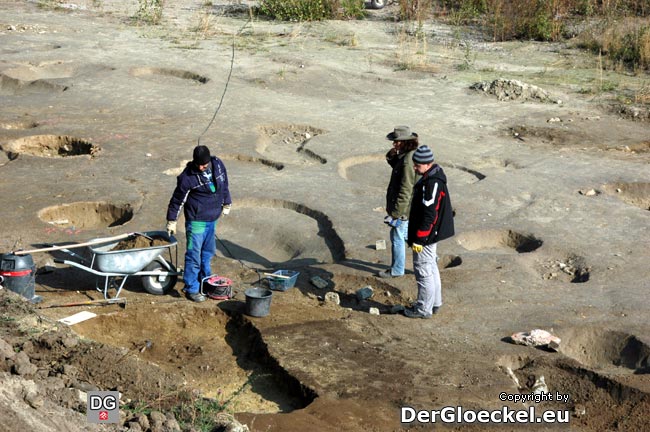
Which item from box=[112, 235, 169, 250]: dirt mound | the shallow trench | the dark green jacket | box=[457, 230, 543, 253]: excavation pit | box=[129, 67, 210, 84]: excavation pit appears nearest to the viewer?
the shallow trench

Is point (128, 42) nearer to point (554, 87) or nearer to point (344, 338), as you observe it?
point (554, 87)

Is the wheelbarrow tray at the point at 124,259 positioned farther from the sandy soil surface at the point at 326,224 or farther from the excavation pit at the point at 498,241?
the excavation pit at the point at 498,241

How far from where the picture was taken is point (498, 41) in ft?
76.8

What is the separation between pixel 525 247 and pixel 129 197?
5114 millimetres

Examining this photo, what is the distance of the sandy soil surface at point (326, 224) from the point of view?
7219 mm

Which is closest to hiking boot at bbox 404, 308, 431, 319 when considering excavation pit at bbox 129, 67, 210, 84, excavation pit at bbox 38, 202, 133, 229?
excavation pit at bbox 38, 202, 133, 229

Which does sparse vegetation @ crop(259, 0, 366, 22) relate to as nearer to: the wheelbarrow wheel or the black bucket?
the wheelbarrow wheel

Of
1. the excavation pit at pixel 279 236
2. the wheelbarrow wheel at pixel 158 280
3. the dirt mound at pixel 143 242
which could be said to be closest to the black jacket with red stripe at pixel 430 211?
the excavation pit at pixel 279 236

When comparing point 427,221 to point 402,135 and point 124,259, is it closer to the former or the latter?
point 402,135

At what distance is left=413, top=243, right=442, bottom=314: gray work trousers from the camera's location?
8.62 metres

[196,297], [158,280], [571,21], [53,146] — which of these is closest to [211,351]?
[196,297]

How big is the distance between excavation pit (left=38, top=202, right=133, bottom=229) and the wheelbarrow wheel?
249 centimetres

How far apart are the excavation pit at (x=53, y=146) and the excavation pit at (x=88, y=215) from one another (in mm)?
2749

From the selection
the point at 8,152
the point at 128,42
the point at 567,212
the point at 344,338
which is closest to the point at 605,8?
the point at 128,42
